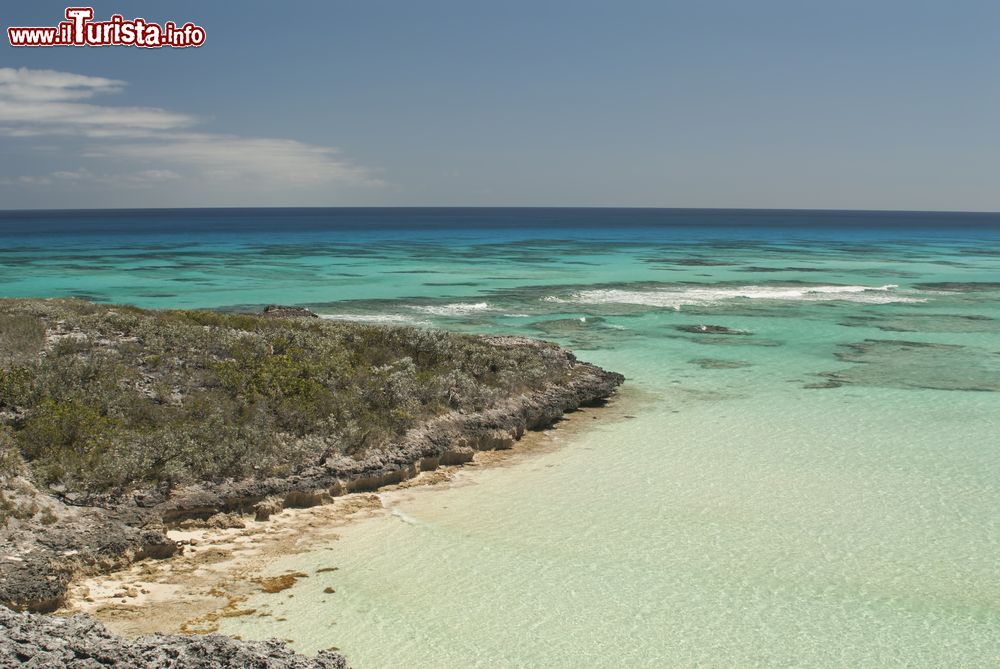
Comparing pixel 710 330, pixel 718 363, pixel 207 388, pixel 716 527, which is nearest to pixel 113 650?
pixel 716 527

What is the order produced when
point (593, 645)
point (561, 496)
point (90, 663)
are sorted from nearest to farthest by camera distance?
point (90, 663) → point (593, 645) → point (561, 496)

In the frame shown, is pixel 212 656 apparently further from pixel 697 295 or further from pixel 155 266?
pixel 155 266

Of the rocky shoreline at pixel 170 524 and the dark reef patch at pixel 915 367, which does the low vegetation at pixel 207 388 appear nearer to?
the rocky shoreline at pixel 170 524

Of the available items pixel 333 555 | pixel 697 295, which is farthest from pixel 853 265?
pixel 333 555

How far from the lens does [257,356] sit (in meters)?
18.0

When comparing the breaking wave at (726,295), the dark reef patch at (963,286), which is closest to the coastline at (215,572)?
the breaking wave at (726,295)

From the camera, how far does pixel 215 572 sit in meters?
11.0

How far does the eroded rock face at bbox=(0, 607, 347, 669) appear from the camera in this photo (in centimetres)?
696

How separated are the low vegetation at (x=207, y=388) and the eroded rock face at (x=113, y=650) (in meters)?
5.06

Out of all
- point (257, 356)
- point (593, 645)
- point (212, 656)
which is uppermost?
point (257, 356)

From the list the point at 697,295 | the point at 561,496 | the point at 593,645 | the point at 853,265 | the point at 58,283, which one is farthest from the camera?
the point at 853,265

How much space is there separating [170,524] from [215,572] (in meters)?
1.71

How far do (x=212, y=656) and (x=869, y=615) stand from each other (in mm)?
7521

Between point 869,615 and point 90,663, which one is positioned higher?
point 90,663
